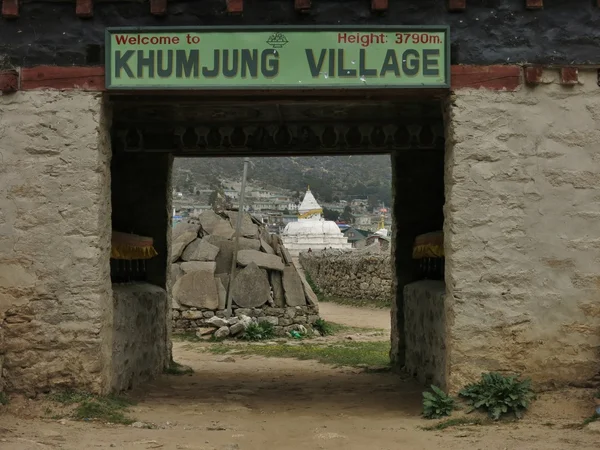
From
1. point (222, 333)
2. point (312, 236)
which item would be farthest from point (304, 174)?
point (222, 333)

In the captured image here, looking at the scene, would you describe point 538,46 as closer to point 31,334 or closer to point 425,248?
point 425,248

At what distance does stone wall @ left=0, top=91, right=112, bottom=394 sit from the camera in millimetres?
7535

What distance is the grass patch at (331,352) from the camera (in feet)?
45.0

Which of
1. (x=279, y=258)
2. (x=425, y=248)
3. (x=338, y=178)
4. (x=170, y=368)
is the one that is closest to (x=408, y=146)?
(x=425, y=248)

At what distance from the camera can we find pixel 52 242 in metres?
7.60

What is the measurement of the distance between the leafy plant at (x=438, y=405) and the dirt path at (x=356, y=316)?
14.4 meters

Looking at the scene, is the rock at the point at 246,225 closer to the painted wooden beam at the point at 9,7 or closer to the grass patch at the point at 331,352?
the grass patch at the point at 331,352

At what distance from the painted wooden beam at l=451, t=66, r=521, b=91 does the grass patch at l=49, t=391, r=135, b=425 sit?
4.19m

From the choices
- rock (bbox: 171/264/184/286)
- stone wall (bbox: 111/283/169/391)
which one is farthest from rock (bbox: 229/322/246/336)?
stone wall (bbox: 111/283/169/391)

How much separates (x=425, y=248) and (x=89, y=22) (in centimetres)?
492

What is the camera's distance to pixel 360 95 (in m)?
7.89

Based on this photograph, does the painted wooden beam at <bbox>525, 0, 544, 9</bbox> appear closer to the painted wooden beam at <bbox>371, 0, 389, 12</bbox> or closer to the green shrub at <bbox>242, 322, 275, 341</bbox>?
the painted wooden beam at <bbox>371, 0, 389, 12</bbox>

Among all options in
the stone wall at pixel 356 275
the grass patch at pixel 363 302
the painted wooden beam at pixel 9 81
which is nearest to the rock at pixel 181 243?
the stone wall at pixel 356 275

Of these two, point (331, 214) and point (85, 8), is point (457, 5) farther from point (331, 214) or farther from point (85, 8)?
point (331, 214)
